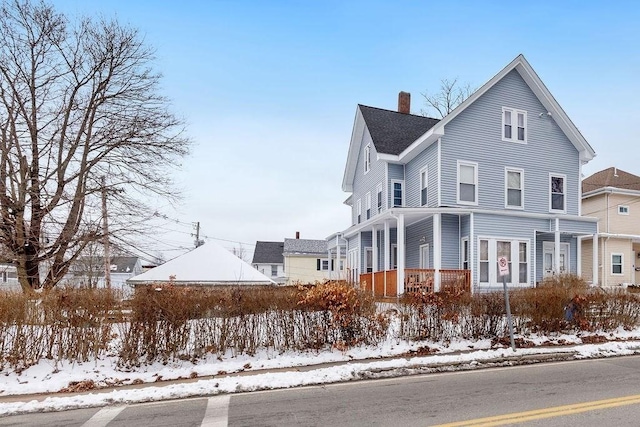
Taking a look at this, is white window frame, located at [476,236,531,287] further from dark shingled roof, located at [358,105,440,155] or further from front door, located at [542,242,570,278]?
dark shingled roof, located at [358,105,440,155]

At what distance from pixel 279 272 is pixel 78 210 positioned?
134ft

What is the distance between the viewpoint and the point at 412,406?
237 inches

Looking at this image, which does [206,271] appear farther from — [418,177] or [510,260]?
[510,260]

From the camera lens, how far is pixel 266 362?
8.74 meters

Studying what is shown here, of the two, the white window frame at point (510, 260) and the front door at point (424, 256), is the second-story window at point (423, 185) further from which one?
the white window frame at point (510, 260)

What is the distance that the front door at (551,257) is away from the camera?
19.5 meters

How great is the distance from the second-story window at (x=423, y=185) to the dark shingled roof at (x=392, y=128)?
7.07ft

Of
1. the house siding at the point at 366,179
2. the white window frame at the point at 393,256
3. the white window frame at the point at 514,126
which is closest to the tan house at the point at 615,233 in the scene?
the white window frame at the point at 514,126

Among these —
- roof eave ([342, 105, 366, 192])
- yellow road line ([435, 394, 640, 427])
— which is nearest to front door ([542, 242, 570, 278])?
roof eave ([342, 105, 366, 192])

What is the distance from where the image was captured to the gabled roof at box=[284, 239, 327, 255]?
48.0m

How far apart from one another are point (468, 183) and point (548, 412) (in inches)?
558

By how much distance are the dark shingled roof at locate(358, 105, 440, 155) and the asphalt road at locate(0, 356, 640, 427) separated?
15.2 m

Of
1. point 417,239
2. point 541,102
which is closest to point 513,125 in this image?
point 541,102

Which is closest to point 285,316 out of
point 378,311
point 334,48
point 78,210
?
point 378,311
